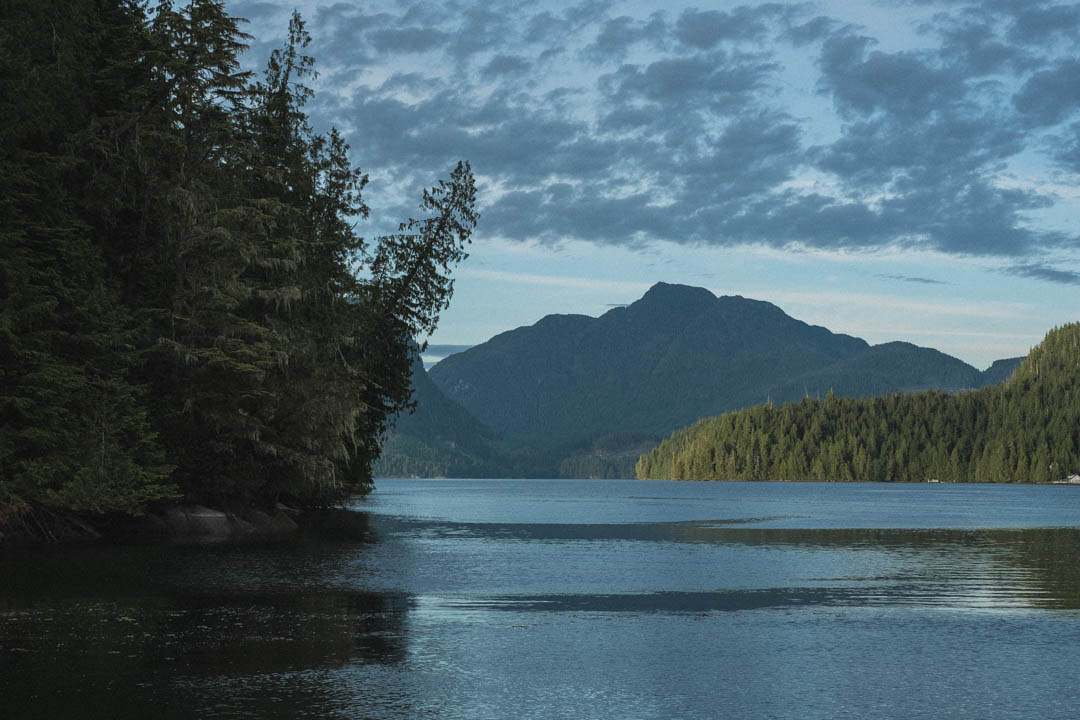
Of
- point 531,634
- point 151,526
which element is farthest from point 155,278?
point 531,634

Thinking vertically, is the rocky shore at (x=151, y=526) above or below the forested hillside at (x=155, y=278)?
below

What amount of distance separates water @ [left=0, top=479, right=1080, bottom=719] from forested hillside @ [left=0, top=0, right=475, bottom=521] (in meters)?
4.94

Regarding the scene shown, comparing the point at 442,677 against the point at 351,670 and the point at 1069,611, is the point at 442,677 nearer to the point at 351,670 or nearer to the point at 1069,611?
the point at 351,670

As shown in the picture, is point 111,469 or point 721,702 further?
point 111,469

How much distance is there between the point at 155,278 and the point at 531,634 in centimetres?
3386

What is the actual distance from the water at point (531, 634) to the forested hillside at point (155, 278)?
4.94 meters

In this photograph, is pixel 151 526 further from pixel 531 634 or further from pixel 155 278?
pixel 531 634

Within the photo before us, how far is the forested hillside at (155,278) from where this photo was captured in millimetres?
39719

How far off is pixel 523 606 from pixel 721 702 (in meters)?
11.8

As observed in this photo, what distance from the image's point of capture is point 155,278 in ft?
164

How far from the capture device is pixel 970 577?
34.4m

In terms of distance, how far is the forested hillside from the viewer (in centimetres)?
3972

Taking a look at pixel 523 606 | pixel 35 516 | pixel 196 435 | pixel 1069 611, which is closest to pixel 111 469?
pixel 35 516

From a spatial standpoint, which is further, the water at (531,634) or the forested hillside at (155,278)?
the forested hillside at (155,278)
